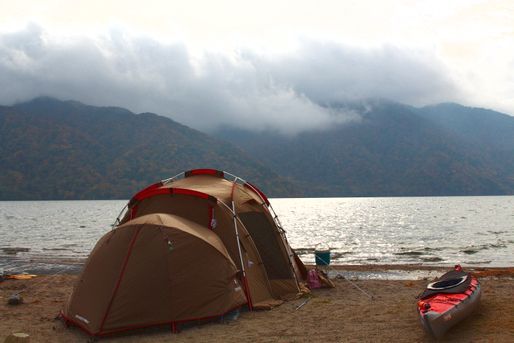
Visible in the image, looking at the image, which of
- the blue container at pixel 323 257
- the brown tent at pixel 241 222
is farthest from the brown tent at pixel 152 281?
the blue container at pixel 323 257

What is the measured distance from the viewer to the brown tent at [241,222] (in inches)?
592

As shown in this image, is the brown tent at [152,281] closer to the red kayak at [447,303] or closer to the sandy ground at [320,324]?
the sandy ground at [320,324]

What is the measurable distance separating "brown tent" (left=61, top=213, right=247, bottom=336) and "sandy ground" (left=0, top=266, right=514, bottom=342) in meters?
0.40

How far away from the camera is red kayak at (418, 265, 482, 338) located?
10664 millimetres

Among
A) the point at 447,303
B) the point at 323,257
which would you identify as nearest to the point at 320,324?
the point at 447,303

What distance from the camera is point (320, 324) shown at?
12766 mm

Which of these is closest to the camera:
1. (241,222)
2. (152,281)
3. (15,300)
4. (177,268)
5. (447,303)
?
(447,303)

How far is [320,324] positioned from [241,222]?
4396 mm

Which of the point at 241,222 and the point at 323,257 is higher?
the point at 241,222

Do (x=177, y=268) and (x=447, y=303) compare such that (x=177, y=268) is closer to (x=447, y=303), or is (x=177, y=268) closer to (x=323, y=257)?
(x=447, y=303)

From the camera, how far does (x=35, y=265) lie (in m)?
31.4

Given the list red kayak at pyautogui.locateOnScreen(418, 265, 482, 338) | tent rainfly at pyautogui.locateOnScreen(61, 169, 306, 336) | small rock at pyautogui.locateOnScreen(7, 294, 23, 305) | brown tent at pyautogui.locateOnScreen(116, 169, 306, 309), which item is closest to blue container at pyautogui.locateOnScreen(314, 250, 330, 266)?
brown tent at pyautogui.locateOnScreen(116, 169, 306, 309)

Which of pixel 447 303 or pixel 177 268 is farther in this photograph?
pixel 177 268

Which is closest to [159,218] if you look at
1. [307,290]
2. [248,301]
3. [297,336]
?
[248,301]
